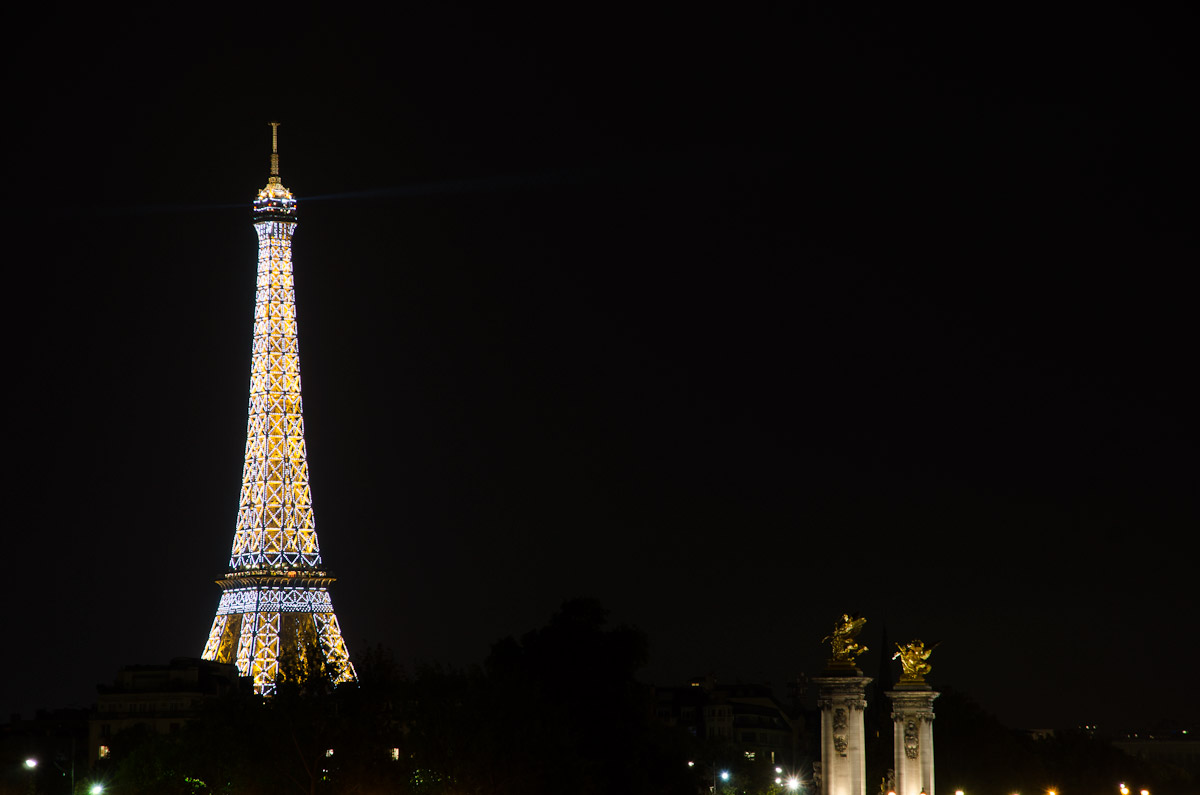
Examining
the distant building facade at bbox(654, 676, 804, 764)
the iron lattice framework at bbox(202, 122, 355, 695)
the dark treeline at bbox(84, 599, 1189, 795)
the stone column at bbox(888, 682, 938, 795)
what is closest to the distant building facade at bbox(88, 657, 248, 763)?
the iron lattice framework at bbox(202, 122, 355, 695)

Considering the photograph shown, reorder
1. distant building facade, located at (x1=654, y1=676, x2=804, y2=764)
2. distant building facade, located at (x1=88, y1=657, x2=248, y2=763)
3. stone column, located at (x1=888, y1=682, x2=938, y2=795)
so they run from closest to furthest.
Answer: stone column, located at (x1=888, y1=682, x2=938, y2=795) < distant building facade, located at (x1=88, y1=657, x2=248, y2=763) < distant building facade, located at (x1=654, y1=676, x2=804, y2=764)

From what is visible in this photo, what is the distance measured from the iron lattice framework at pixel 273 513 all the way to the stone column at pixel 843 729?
37.6 metres

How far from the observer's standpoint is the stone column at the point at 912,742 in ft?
297

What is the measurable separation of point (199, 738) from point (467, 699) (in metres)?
11.2

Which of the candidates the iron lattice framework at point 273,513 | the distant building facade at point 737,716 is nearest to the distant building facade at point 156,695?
the iron lattice framework at point 273,513

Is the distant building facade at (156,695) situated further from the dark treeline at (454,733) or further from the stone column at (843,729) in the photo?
the stone column at (843,729)

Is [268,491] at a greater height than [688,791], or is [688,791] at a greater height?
[268,491]

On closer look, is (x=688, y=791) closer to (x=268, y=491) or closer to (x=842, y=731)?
(x=842, y=731)

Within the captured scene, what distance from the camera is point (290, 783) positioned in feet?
208

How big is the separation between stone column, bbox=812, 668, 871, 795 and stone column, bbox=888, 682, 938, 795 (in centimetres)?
660

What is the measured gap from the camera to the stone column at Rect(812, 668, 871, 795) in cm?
8381

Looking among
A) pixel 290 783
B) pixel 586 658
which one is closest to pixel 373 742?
pixel 290 783

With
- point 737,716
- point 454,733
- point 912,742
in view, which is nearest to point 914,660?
point 912,742

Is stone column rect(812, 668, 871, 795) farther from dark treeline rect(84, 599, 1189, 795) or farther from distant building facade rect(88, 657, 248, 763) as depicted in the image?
distant building facade rect(88, 657, 248, 763)
